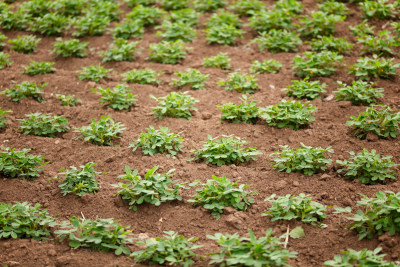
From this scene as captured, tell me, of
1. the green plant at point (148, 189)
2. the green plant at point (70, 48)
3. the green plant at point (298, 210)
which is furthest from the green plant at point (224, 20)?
the green plant at point (298, 210)

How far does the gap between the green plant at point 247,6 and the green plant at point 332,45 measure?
1.98 m

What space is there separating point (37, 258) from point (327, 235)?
2.40 metres

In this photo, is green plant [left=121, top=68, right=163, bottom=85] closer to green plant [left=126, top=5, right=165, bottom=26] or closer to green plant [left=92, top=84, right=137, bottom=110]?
green plant [left=92, top=84, right=137, bottom=110]

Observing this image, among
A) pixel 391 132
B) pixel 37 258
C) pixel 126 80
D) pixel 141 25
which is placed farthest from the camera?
pixel 141 25

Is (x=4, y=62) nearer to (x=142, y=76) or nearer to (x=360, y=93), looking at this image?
(x=142, y=76)

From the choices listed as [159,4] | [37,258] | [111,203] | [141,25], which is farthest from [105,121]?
[159,4]

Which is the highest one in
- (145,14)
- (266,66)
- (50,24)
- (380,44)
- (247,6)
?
(50,24)

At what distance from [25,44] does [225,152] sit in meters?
4.89

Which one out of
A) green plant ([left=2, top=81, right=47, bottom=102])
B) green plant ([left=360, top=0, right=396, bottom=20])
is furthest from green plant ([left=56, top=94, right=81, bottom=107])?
green plant ([left=360, top=0, right=396, bottom=20])

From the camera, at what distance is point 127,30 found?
309 inches

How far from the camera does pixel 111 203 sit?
4055mm

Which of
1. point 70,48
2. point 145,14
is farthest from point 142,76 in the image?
point 145,14

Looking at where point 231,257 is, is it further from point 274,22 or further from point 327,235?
point 274,22

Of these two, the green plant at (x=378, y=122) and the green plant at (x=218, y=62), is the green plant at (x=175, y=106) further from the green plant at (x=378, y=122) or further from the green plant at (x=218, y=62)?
the green plant at (x=378, y=122)
